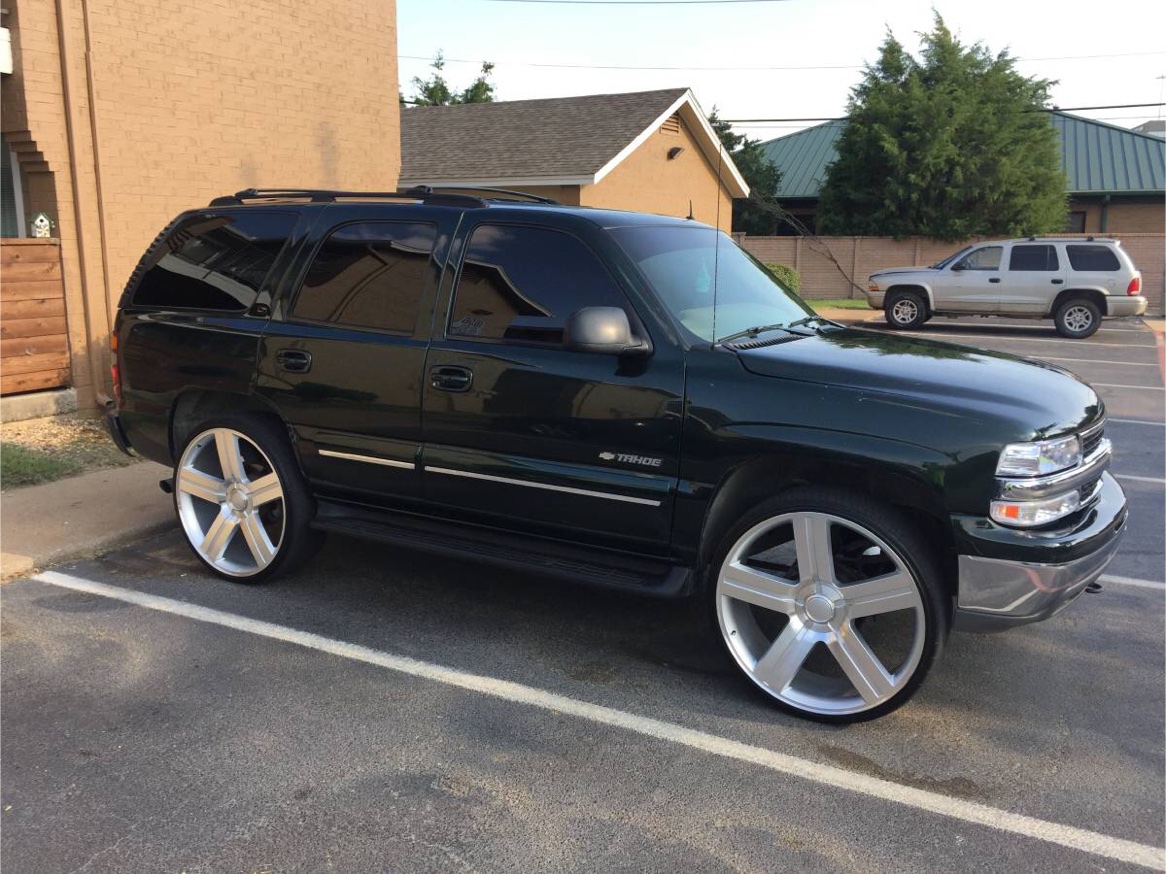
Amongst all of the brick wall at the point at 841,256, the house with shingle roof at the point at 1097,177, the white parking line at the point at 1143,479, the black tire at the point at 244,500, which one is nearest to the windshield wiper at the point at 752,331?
the black tire at the point at 244,500

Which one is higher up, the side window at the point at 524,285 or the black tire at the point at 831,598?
the side window at the point at 524,285

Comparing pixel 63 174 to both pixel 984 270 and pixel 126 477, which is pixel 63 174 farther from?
pixel 984 270

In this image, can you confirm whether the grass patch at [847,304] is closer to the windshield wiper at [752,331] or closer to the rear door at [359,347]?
the windshield wiper at [752,331]

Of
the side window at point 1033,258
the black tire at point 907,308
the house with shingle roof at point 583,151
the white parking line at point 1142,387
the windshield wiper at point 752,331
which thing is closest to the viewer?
the windshield wiper at point 752,331

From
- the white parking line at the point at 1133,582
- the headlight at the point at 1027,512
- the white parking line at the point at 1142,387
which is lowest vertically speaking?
the white parking line at the point at 1142,387

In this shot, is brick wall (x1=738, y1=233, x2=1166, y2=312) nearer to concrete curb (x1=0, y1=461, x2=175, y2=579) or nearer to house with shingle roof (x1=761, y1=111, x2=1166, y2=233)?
house with shingle roof (x1=761, y1=111, x2=1166, y2=233)

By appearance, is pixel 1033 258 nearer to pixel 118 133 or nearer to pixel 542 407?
pixel 118 133

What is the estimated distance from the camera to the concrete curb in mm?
5605

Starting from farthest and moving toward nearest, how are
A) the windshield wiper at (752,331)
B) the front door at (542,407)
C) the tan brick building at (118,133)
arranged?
1. the tan brick building at (118,133)
2. the windshield wiper at (752,331)
3. the front door at (542,407)

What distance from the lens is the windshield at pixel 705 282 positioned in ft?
13.6

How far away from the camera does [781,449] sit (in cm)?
365

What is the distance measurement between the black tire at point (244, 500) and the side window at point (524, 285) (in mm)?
1246

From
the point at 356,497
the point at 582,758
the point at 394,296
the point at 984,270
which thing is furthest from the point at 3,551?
the point at 984,270

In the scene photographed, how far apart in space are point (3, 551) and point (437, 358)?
308 cm
